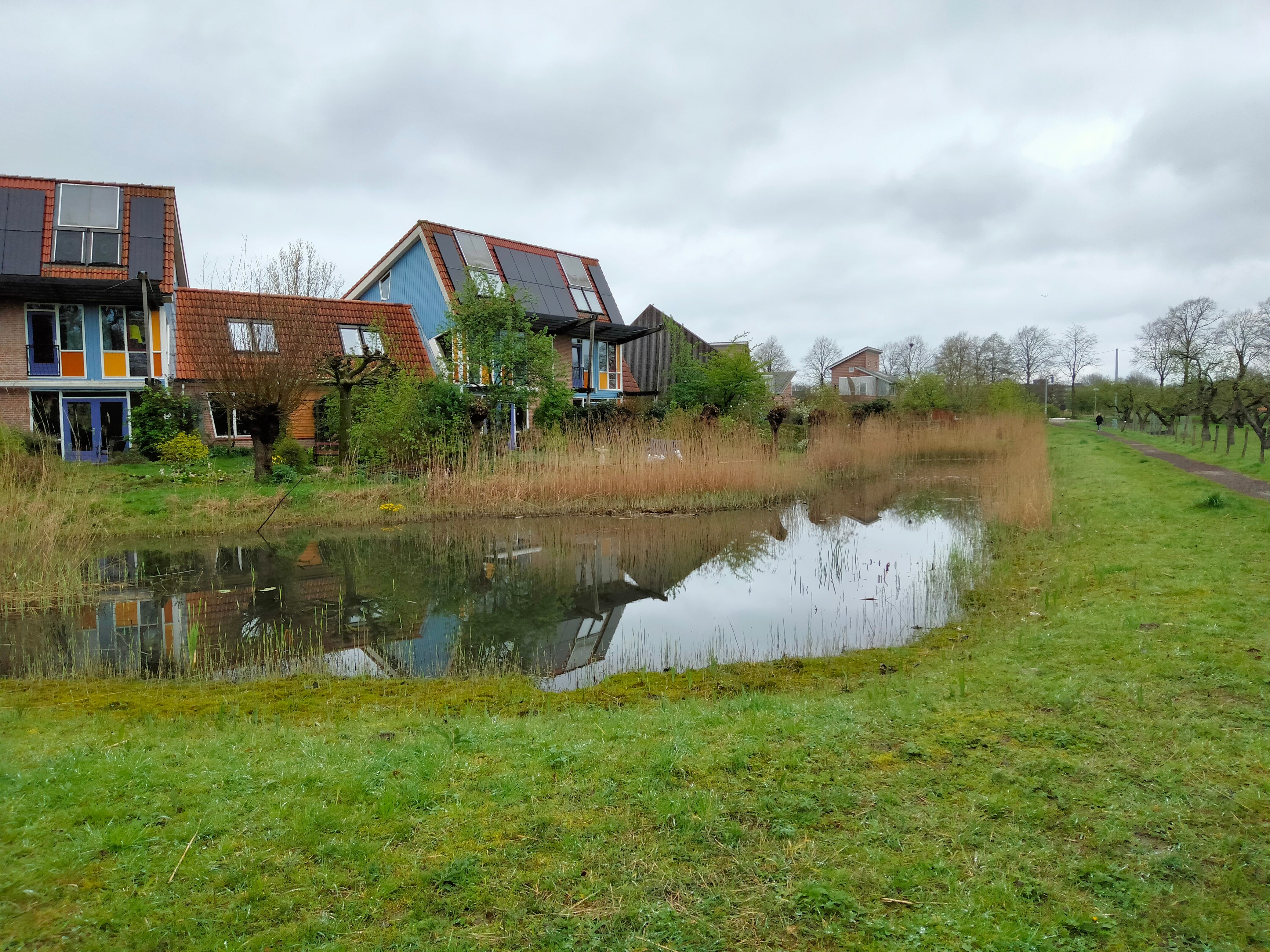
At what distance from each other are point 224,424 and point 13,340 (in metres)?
5.37

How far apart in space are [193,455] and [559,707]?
1481cm

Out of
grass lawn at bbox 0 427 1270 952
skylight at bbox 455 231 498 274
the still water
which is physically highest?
skylight at bbox 455 231 498 274

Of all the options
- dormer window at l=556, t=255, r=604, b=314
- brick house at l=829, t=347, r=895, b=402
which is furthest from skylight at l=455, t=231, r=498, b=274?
brick house at l=829, t=347, r=895, b=402

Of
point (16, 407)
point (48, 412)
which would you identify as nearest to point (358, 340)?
point (48, 412)

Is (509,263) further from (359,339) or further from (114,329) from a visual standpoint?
(114,329)

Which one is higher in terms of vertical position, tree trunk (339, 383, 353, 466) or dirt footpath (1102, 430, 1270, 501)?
tree trunk (339, 383, 353, 466)

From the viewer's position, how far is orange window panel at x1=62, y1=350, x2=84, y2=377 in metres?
20.1

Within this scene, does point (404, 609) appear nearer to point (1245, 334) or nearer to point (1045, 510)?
point (1045, 510)

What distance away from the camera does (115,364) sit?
2042 cm

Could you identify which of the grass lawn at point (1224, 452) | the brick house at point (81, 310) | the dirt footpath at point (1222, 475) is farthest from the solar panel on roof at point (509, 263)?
the grass lawn at point (1224, 452)

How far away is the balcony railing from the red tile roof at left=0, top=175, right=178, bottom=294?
77.6 inches

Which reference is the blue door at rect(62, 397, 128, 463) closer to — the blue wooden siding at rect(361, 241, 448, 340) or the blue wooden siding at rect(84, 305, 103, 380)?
the blue wooden siding at rect(84, 305, 103, 380)

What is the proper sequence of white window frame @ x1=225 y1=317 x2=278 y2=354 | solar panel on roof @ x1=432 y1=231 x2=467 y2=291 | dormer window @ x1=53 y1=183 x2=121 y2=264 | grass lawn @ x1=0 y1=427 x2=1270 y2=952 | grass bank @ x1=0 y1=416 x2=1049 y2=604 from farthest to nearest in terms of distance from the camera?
solar panel on roof @ x1=432 y1=231 x2=467 y2=291 < dormer window @ x1=53 y1=183 x2=121 y2=264 < white window frame @ x1=225 y1=317 x2=278 y2=354 < grass bank @ x1=0 y1=416 x2=1049 y2=604 < grass lawn @ x1=0 y1=427 x2=1270 y2=952

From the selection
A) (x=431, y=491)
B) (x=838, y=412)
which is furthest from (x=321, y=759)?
(x=838, y=412)
